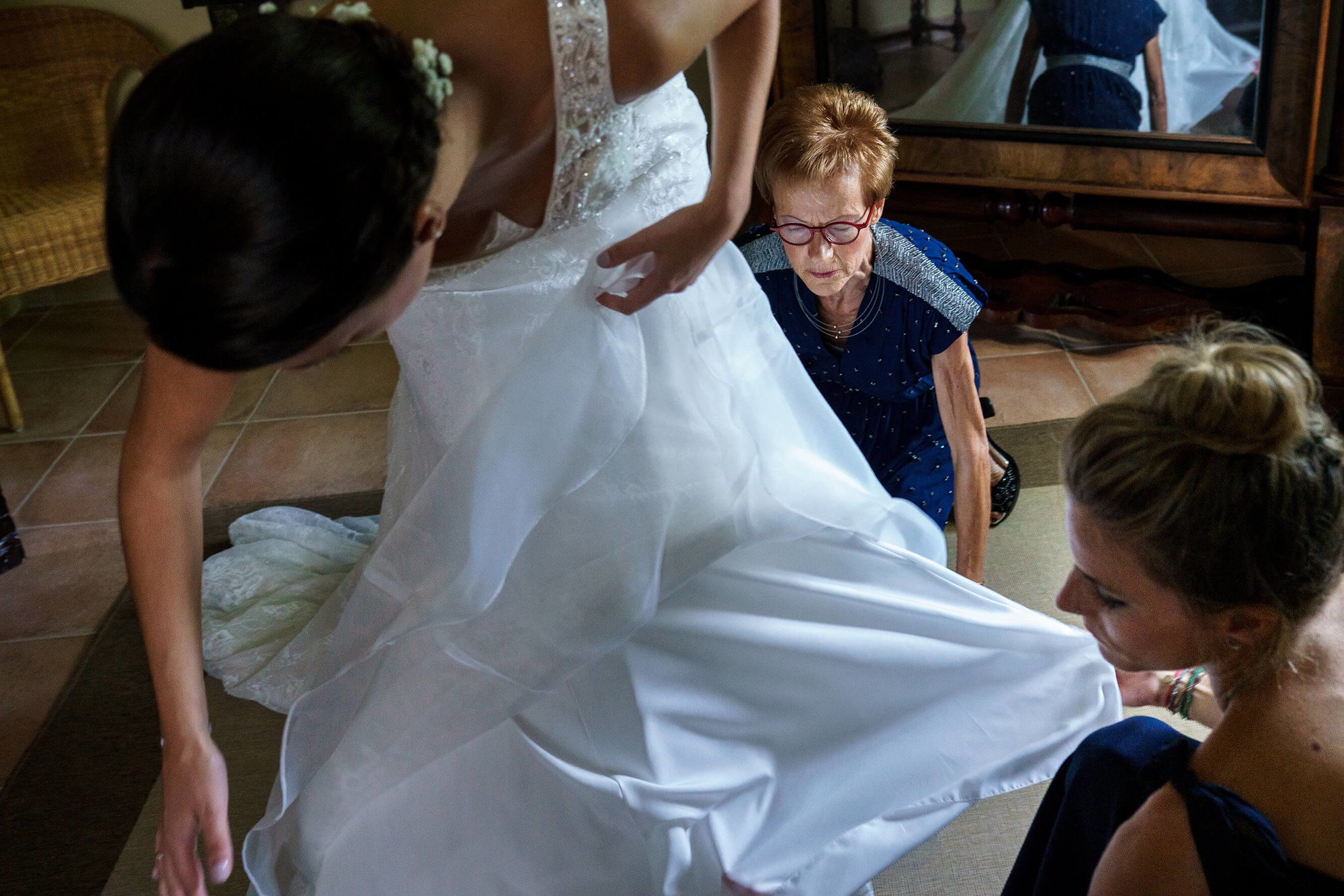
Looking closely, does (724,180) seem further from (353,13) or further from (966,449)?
(966,449)

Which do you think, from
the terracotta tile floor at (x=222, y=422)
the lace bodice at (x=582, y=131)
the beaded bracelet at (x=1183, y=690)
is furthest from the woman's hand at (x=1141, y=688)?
the terracotta tile floor at (x=222, y=422)

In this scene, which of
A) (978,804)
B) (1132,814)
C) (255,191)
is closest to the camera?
(255,191)

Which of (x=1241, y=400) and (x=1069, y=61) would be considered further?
(x=1069, y=61)

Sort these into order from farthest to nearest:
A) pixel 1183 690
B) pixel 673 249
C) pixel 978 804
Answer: pixel 978 804 < pixel 1183 690 < pixel 673 249

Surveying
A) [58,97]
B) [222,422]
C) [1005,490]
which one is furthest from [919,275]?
[58,97]

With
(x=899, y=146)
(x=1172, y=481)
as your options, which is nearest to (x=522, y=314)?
(x=1172, y=481)

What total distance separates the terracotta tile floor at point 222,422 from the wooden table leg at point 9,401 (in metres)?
0.03

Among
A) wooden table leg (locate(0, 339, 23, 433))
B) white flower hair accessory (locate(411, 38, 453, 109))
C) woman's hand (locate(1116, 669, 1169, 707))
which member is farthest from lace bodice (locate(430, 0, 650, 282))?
wooden table leg (locate(0, 339, 23, 433))

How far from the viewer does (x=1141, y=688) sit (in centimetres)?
157

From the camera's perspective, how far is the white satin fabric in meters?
2.39

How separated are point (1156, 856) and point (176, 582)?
917 mm

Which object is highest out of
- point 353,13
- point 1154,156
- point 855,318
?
point 353,13

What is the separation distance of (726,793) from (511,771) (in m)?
0.27

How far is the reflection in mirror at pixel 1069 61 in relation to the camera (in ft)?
7.88
